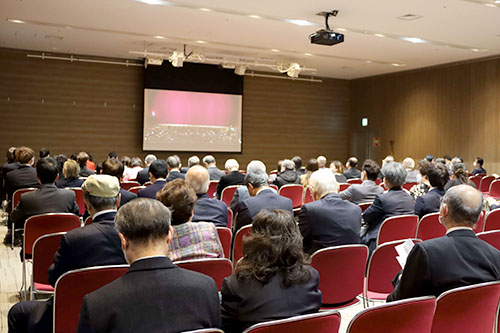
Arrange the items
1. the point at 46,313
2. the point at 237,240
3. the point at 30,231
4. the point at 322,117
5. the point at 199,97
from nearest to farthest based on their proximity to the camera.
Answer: the point at 46,313 → the point at 237,240 → the point at 30,231 → the point at 199,97 → the point at 322,117

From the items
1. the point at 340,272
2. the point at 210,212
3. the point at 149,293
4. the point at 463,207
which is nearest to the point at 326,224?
the point at 340,272

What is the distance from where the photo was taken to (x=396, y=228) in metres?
4.31

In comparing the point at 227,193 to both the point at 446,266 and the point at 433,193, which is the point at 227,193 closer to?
the point at 433,193

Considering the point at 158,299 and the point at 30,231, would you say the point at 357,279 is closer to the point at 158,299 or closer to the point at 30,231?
the point at 158,299

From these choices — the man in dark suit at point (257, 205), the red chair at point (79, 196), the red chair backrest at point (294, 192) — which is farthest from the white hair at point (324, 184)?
the red chair at point (79, 196)

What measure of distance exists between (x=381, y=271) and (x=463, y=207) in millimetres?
1139

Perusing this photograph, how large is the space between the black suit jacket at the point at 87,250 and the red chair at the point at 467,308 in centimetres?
176

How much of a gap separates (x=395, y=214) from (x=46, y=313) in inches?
130

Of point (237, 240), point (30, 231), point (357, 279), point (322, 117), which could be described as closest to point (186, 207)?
point (237, 240)

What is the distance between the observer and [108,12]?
393 inches

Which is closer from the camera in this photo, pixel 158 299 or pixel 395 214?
pixel 158 299

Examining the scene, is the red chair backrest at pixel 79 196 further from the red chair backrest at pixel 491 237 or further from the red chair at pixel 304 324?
the red chair at pixel 304 324

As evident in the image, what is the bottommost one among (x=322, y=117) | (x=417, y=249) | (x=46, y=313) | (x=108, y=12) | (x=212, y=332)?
(x=46, y=313)

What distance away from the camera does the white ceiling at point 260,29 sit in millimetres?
9328
